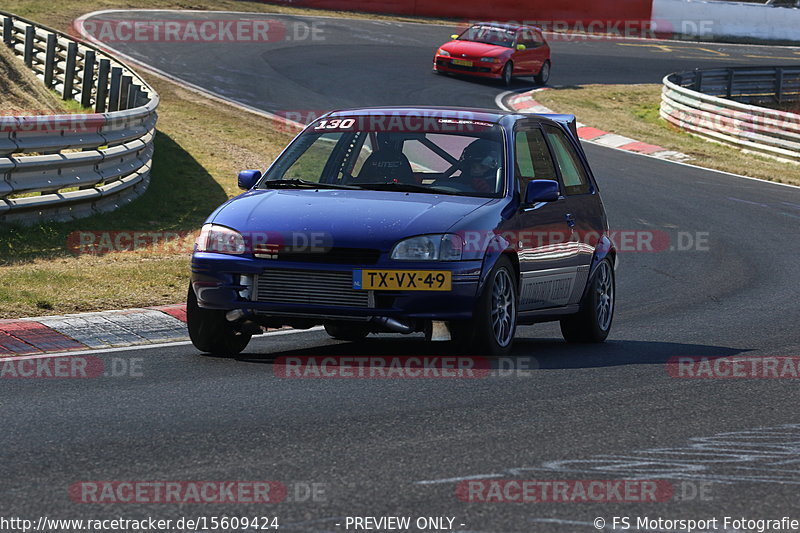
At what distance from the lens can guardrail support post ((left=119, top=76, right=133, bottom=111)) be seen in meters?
20.8

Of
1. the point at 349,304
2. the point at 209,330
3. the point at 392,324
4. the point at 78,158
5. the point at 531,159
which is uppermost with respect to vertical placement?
the point at 531,159

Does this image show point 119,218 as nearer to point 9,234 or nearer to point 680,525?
point 9,234

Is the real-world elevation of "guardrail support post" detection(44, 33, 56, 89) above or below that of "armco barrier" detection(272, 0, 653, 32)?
above

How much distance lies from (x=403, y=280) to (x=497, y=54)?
25.6 m

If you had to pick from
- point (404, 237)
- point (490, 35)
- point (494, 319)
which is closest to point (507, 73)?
point (490, 35)

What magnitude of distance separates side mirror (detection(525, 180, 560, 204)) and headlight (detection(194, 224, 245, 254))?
6.44 ft

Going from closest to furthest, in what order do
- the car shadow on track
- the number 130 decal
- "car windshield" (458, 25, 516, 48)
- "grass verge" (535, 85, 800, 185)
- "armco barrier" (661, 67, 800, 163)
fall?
the car shadow on track → the number 130 decal → "grass verge" (535, 85, 800, 185) → "armco barrier" (661, 67, 800, 163) → "car windshield" (458, 25, 516, 48)

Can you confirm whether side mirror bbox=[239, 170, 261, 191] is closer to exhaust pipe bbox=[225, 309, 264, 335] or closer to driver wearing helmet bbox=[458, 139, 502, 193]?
exhaust pipe bbox=[225, 309, 264, 335]

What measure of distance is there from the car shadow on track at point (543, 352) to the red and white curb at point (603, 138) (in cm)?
1525

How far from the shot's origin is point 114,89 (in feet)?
68.5

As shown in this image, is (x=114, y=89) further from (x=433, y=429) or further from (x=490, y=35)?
(x=433, y=429)

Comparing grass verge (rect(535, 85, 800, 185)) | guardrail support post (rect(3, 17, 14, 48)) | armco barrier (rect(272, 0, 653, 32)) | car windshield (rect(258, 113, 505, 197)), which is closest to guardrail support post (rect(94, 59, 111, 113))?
guardrail support post (rect(3, 17, 14, 48))

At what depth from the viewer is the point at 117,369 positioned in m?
7.96

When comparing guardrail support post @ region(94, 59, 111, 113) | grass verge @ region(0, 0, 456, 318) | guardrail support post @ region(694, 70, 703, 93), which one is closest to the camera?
grass verge @ region(0, 0, 456, 318)
